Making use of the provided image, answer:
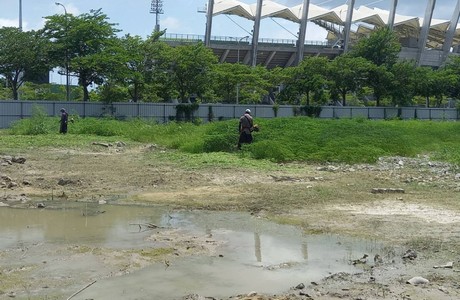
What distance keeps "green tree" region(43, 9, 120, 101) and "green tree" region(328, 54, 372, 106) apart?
19.2 metres

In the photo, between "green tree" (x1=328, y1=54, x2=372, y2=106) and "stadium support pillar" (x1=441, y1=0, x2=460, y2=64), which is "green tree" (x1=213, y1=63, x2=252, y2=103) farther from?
"stadium support pillar" (x1=441, y1=0, x2=460, y2=64)

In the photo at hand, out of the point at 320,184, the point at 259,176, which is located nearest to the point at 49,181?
the point at 259,176

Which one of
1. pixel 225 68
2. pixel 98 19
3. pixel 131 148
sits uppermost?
pixel 98 19

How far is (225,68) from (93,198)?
35766mm

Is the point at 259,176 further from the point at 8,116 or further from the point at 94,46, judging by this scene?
the point at 94,46

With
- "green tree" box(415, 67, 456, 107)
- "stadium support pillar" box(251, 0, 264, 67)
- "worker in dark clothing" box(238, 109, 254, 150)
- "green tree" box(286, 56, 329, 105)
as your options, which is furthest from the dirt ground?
"stadium support pillar" box(251, 0, 264, 67)

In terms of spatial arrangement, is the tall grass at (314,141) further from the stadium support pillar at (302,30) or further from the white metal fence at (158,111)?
the stadium support pillar at (302,30)

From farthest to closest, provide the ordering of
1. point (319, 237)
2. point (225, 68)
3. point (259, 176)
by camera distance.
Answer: point (225, 68) → point (259, 176) → point (319, 237)

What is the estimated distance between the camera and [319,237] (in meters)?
8.41

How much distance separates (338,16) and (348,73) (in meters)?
26.0

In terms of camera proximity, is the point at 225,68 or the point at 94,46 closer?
the point at 94,46

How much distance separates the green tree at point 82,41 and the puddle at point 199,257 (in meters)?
30.6

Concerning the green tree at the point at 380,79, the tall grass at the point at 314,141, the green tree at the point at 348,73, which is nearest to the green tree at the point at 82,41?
the tall grass at the point at 314,141

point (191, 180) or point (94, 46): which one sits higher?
point (94, 46)
